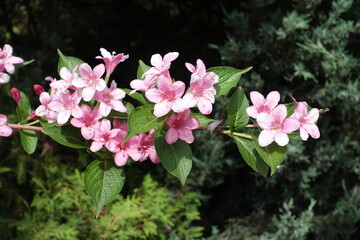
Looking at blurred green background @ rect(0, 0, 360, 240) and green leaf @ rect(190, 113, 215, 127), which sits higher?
green leaf @ rect(190, 113, 215, 127)

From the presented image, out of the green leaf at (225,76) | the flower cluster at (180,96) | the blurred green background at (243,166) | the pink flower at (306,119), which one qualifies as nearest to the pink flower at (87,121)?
the flower cluster at (180,96)

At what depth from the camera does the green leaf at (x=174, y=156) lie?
85 centimetres

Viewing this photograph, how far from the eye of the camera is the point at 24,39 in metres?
3.09

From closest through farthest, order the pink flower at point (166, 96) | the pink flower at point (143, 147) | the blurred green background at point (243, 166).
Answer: the pink flower at point (166, 96)
the pink flower at point (143, 147)
the blurred green background at point (243, 166)

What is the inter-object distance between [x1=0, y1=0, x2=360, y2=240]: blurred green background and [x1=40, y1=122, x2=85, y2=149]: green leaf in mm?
1091

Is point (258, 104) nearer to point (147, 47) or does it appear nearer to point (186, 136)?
point (186, 136)

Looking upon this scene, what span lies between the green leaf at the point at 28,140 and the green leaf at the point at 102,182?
0.17m

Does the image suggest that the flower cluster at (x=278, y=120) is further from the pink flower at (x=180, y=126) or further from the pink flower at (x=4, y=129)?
the pink flower at (x=4, y=129)

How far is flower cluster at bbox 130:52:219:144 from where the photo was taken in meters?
0.80

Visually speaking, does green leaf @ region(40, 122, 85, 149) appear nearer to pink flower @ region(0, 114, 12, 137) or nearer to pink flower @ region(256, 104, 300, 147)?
pink flower @ region(0, 114, 12, 137)

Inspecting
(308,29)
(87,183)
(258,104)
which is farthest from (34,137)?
(308,29)

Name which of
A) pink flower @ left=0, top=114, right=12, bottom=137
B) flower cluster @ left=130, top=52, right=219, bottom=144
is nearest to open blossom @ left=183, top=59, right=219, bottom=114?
flower cluster @ left=130, top=52, right=219, bottom=144

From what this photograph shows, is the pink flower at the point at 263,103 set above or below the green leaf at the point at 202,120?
above

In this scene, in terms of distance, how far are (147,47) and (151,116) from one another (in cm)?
238
